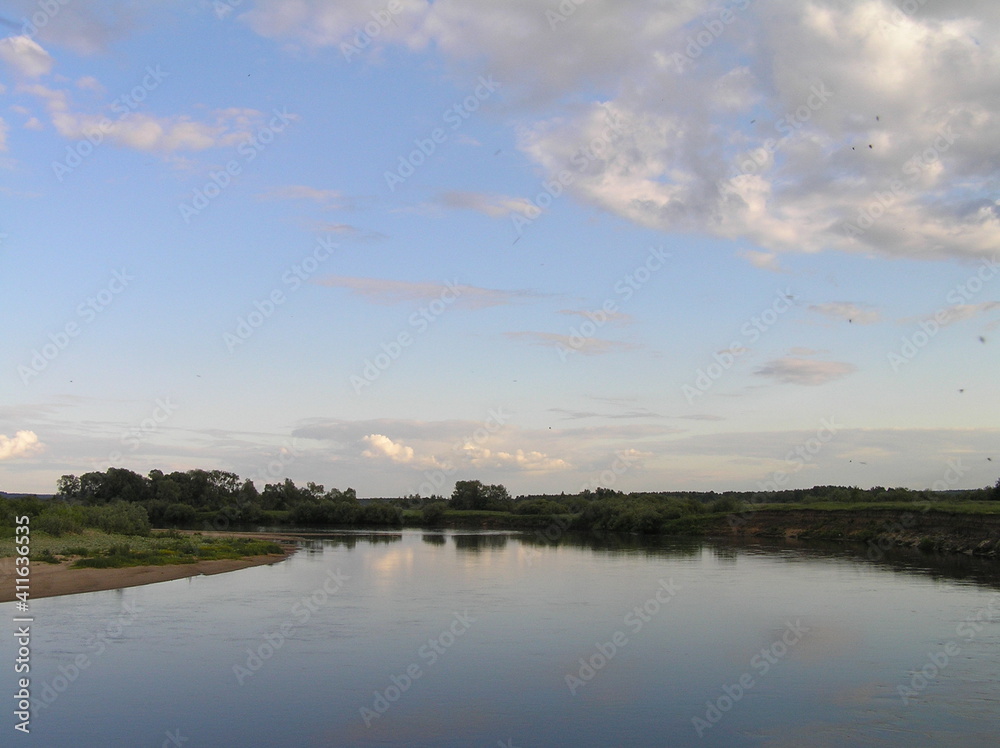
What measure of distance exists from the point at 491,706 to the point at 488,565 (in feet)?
111

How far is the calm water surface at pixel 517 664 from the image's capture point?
16.0m

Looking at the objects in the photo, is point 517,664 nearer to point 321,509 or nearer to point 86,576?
point 86,576

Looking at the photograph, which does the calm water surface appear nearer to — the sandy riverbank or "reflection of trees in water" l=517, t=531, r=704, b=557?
the sandy riverbank

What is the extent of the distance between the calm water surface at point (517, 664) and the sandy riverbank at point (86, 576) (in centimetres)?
146

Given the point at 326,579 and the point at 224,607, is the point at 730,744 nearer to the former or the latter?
the point at 224,607

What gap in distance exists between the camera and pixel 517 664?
21.4 metres

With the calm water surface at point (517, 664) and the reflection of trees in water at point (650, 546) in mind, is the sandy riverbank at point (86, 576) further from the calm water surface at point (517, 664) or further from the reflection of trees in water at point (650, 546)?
the reflection of trees in water at point (650, 546)

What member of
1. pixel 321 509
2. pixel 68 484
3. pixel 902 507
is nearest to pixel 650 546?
pixel 902 507

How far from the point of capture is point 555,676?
66.2 ft

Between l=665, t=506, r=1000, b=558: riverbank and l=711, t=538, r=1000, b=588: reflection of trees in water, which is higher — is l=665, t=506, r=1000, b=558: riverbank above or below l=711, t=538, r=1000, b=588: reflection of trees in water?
above

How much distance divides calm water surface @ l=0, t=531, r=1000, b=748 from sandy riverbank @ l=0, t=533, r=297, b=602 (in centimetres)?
146

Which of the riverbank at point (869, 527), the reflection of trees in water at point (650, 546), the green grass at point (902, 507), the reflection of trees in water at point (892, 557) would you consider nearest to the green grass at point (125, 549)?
the reflection of trees in water at point (650, 546)

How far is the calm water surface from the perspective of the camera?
1598cm

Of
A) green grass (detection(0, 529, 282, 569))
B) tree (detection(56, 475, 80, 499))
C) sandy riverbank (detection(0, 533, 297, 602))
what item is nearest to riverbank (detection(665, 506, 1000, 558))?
green grass (detection(0, 529, 282, 569))
